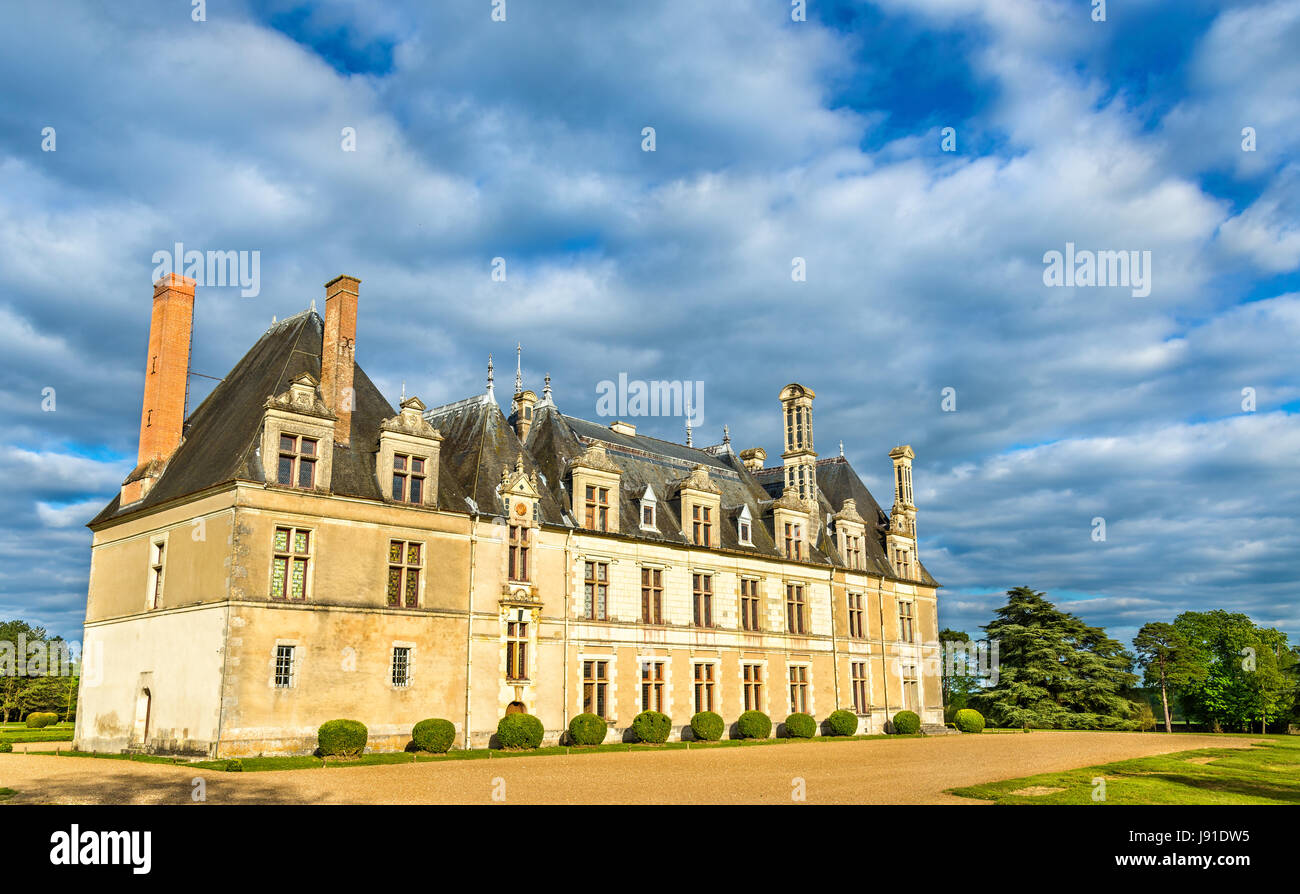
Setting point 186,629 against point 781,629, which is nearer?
point 186,629

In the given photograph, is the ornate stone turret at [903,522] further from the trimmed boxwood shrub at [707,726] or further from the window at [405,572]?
the window at [405,572]

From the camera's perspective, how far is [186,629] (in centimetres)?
2578

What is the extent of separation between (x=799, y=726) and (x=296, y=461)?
22.6m

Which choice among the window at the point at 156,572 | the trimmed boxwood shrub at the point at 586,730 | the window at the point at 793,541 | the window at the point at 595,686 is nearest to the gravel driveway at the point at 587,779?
the trimmed boxwood shrub at the point at 586,730

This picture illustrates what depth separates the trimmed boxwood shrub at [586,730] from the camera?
30.4m

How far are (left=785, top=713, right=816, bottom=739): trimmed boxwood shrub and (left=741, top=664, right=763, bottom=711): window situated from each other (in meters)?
1.32

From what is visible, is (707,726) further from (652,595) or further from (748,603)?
(748,603)

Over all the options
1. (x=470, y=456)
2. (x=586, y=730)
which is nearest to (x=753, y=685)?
(x=586, y=730)

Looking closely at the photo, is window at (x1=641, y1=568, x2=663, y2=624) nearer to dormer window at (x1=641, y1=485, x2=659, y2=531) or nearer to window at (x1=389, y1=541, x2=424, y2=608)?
→ dormer window at (x1=641, y1=485, x2=659, y2=531)

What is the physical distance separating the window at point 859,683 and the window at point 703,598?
9.46 m

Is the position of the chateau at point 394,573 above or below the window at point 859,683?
above
